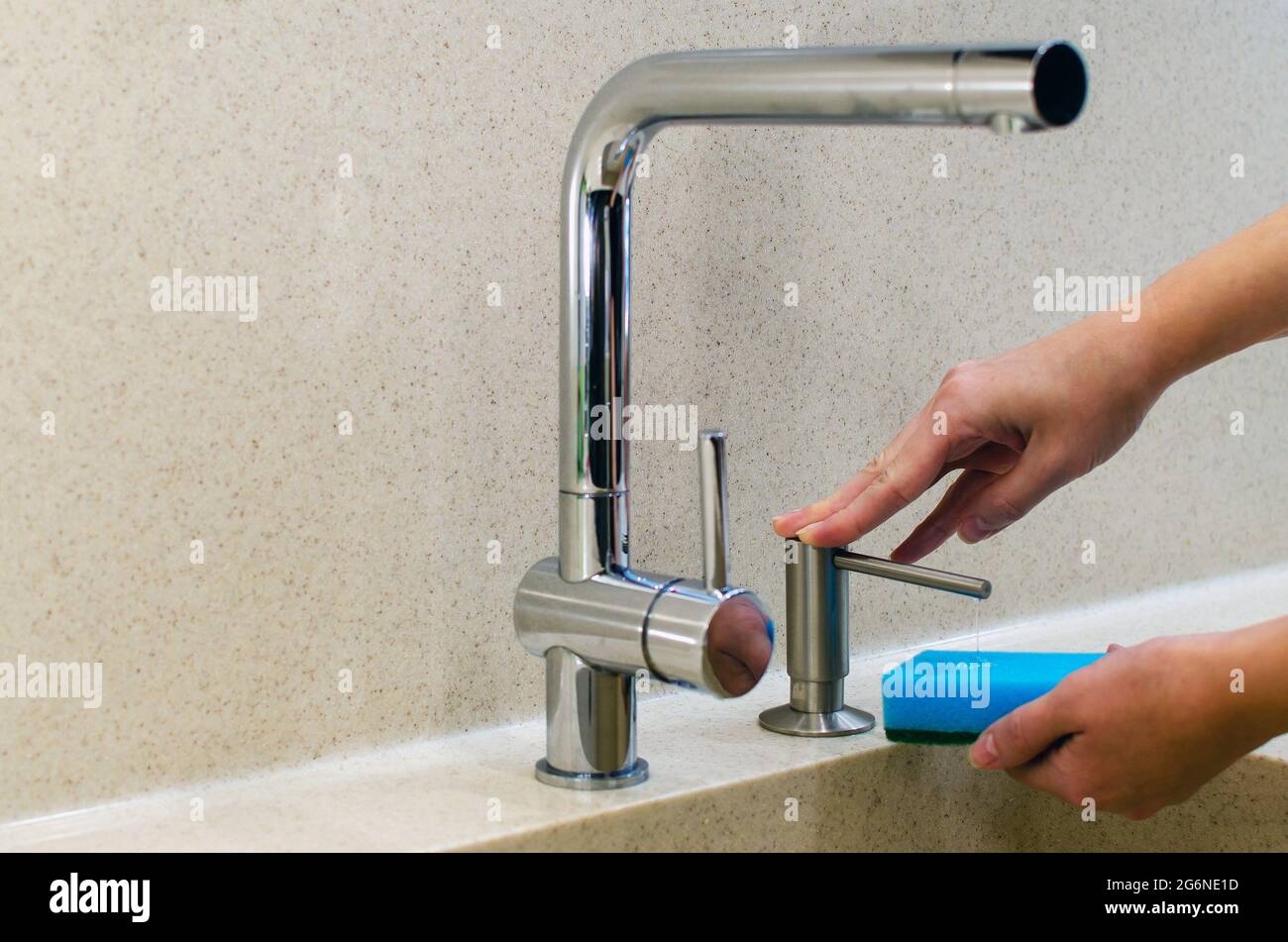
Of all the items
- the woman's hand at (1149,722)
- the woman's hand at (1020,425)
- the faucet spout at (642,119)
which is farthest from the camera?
the woman's hand at (1020,425)

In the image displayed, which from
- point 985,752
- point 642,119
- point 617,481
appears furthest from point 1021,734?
point 642,119

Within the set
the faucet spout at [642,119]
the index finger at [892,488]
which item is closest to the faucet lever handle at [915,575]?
the index finger at [892,488]

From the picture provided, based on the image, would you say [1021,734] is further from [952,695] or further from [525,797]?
[525,797]

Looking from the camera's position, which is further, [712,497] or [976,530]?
[976,530]

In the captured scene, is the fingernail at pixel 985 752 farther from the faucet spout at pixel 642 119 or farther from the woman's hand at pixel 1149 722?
the faucet spout at pixel 642 119

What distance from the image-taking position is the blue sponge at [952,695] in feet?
2.10

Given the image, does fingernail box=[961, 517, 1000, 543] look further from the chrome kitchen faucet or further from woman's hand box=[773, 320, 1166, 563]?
the chrome kitchen faucet

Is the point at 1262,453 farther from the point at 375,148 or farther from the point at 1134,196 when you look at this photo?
the point at 375,148

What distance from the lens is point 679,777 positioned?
0.62 m

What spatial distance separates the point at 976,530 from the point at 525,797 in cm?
30

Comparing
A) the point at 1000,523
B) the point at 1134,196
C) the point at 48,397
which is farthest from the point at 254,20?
the point at 1134,196

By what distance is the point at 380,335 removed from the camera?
24.7 inches
